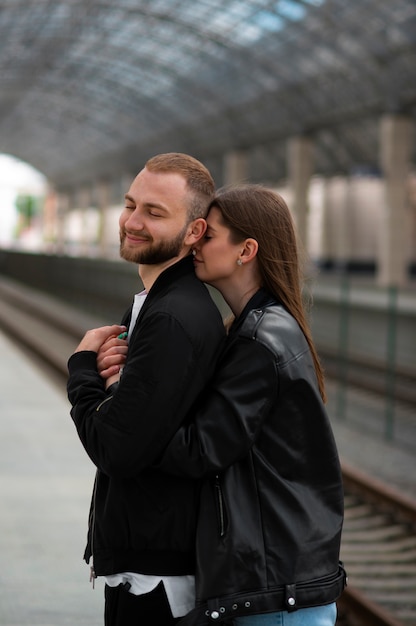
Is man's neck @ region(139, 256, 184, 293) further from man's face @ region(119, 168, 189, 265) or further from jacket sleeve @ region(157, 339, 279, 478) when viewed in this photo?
jacket sleeve @ region(157, 339, 279, 478)

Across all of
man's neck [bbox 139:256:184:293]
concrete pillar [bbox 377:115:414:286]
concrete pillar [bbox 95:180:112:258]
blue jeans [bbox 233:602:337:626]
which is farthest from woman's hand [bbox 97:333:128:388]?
concrete pillar [bbox 95:180:112:258]

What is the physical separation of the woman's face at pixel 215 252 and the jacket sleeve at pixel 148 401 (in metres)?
0.26

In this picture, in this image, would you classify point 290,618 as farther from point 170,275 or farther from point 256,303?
point 170,275

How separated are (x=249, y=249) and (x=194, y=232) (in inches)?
5.8

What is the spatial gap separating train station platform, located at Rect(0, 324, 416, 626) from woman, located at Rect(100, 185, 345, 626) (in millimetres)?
2207

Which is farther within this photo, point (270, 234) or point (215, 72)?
point (215, 72)

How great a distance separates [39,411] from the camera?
10070 mm

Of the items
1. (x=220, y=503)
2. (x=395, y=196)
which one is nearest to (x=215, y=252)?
(x=220, y=503)

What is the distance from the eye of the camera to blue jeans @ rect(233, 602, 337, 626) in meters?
2.38

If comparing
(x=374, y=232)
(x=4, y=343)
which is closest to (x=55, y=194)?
(x=374, y=232)

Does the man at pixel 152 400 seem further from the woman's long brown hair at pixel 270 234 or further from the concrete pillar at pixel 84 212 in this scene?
the concrete pillar at pixel 84 212

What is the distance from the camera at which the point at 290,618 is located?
239 cm

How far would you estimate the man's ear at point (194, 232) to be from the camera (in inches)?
98.4

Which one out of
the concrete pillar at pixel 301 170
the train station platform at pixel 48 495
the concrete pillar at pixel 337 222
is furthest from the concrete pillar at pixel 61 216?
the train station platform at pixel 48 495
